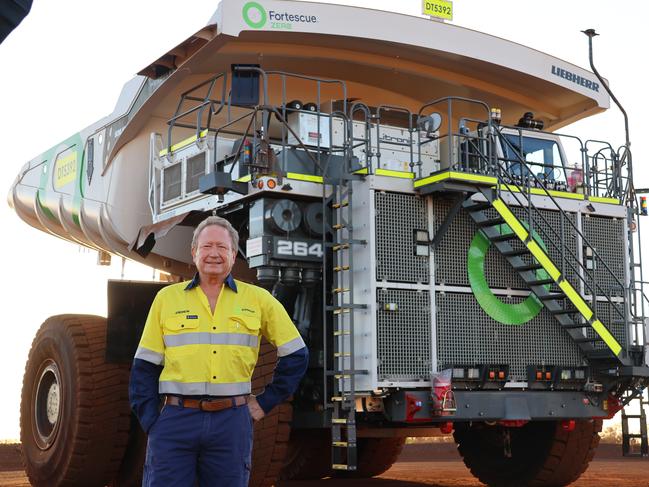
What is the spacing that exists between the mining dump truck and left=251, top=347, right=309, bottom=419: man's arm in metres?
3.67

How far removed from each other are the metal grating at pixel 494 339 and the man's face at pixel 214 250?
4.92 metres

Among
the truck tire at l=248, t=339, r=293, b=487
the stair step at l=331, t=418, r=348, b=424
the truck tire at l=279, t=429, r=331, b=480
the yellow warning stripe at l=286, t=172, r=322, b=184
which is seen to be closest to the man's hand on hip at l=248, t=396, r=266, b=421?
the stair step at l=331, t=418, r=348, b=424

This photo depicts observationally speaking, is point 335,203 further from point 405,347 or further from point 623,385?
point 623,385

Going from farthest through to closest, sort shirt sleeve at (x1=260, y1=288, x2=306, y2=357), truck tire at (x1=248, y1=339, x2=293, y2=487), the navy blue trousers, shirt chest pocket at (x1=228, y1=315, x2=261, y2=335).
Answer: truck tire at (x1=248, y1=339, x2=293, y2=487) < shirt sleeve at (x1=260, y1=288, x2=306, y2=357) < shirt chest pocket at (x1=228, y1=315, x2=261, y2=335) < the navy blue trousers

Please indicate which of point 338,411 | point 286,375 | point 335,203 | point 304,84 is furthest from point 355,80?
point 286,375

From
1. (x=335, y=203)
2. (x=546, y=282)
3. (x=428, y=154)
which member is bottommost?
(x=546, y=282)

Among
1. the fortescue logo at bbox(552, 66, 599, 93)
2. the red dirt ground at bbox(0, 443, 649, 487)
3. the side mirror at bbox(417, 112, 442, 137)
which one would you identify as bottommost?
the red dirt ground at bbox(0, 443, 649, 487)

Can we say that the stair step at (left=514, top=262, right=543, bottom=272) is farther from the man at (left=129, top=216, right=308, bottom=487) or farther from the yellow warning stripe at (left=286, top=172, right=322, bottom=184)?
the man at (left=129, top=216, right=308, bottom=487)

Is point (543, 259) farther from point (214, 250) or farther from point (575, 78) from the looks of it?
point (214, 250)

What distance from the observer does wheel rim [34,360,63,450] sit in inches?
447

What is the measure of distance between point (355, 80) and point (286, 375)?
741 centimetres

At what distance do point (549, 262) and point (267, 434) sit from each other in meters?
3.30

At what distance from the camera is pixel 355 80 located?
41.1 ft

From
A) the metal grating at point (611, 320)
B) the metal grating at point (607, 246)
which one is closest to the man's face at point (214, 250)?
the metal grating at point (611, 320)
